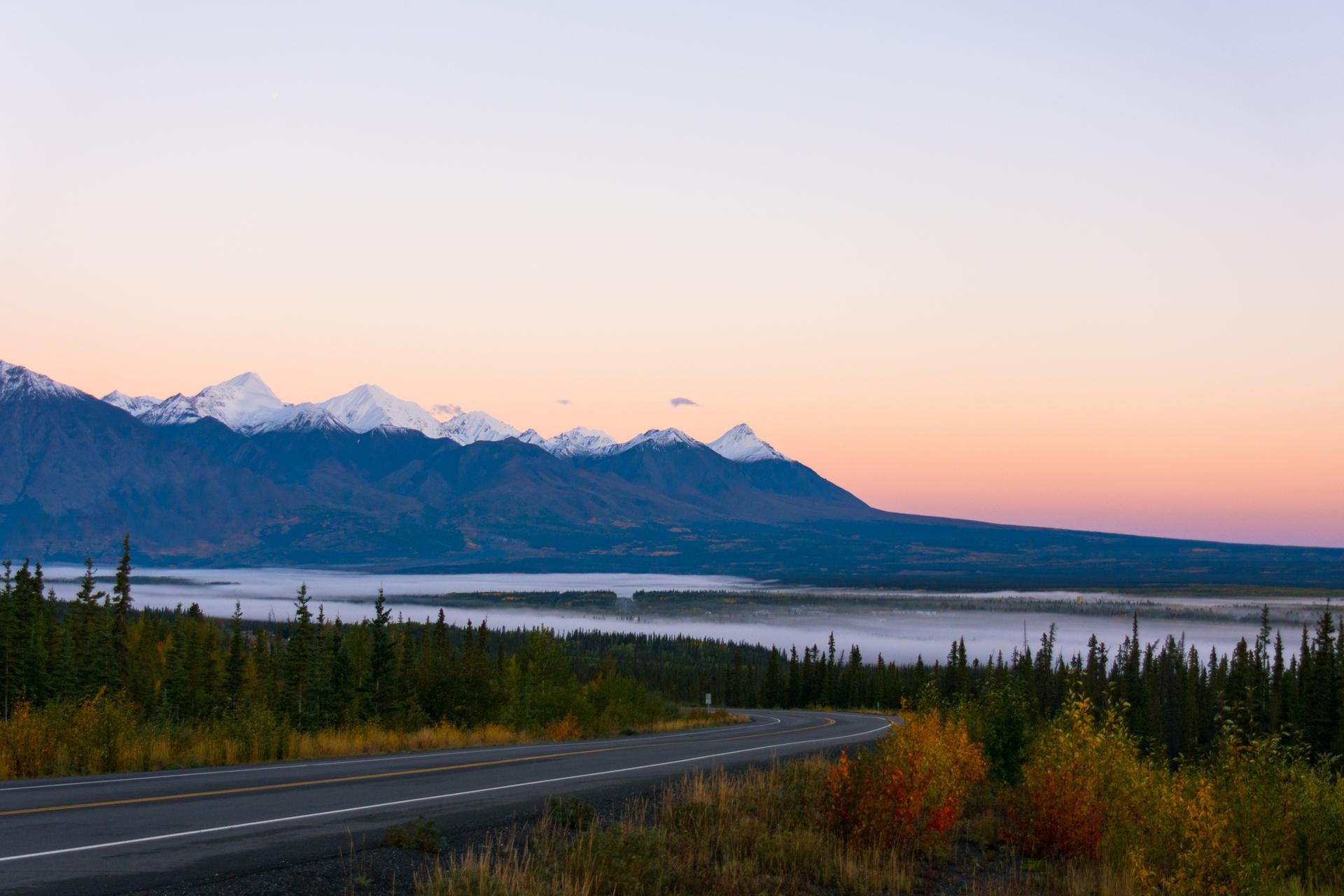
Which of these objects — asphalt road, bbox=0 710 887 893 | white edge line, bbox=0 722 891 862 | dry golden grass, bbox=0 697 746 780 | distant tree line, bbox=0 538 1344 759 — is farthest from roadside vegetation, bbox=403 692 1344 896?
dry golden grass, bbox=0 697 746 780

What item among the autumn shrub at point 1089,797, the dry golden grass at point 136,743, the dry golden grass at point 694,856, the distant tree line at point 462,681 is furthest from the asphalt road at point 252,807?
the distant tree line at point 462,681

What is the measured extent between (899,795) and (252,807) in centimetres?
828

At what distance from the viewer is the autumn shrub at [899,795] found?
13.7m

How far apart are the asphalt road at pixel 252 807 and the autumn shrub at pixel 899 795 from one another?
13.0 feet

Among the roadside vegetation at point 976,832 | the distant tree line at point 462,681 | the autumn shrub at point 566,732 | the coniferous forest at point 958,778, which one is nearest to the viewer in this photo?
the roadside vegetation at point 976,832

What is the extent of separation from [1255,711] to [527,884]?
89.8 m

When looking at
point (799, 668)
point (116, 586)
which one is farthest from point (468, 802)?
point (799, 668)

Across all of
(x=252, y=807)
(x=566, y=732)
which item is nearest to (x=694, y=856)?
(x=252, y=807)

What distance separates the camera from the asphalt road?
9109mm

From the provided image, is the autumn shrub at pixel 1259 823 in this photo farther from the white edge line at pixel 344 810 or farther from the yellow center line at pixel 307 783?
the yellow center line at pixel 307 783

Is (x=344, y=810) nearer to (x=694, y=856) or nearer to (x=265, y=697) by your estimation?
(x=694, y=856)

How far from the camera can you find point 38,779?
14.5m

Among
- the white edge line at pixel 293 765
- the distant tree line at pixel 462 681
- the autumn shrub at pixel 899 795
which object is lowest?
the distant tree line at pixel 462 681

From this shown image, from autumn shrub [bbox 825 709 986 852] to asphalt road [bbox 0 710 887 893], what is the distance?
13.0 feet
